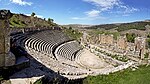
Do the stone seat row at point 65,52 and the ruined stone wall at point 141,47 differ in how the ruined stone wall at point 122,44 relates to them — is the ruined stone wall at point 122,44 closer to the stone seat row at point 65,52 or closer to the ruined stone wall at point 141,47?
the ruined stone wall at point 141,47

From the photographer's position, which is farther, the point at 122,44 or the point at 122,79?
the point at 122,44

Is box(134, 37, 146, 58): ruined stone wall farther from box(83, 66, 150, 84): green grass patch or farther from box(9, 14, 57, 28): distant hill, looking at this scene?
box(9, 14, 57, 28): distant hill

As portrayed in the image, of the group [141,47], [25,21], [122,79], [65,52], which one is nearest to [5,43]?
[122,79]

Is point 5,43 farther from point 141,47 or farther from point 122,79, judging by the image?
point 141,47

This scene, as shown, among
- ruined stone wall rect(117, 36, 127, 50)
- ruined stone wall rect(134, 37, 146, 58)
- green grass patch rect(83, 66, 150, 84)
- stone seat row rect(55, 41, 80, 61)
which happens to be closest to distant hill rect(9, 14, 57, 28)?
stone seat row rect(55, 41, 80, 61)

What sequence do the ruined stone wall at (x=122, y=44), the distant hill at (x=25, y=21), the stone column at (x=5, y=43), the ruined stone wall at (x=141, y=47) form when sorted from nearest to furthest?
the stone column at (x=5, y=43), the ruined stone wall at (x=141, y=47), the ruined stone wall at (x=122, y=44), the distant hill at (x=25, y=21)

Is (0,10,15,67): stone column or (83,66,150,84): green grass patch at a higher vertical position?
(0,10,15,67): stone column

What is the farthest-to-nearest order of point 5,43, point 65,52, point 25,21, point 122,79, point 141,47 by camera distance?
point 25,21 → point 65,52 → point 141,47 → point 122,79 → point 5,43

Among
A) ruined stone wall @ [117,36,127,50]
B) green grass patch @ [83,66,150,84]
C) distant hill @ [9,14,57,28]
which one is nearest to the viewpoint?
green grass patch @ [83,66,150,84]

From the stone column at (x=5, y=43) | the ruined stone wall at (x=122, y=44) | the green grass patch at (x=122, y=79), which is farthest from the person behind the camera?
the ruined stone wall at (x=122, y=44)

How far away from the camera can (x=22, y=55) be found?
19.3 metres

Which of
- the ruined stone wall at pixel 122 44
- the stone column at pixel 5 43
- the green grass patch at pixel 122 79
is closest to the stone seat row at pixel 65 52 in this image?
the ruined stone wall at pixel 122 44

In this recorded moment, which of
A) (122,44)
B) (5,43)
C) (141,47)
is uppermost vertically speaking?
(5,43)

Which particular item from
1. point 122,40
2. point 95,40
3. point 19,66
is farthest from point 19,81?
point 95,40
